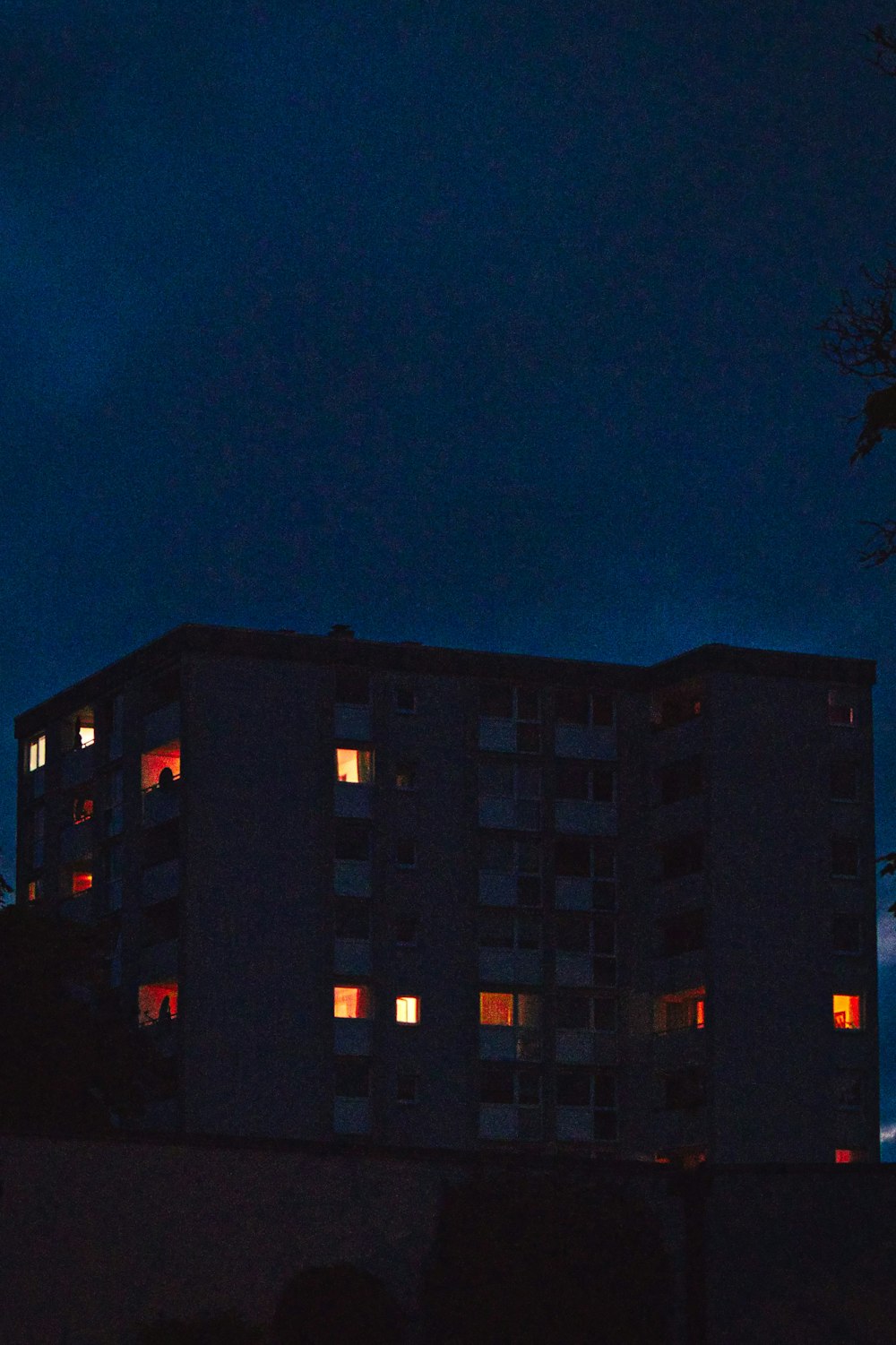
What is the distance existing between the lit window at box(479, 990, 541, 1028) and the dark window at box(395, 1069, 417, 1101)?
3.68 meters

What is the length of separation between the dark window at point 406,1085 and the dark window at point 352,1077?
3.62ft

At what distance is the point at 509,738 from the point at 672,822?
669 centimetres

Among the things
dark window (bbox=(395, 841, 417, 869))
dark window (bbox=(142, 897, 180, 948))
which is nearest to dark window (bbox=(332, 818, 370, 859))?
dark window (bbox=(395, 841, 417, 869))

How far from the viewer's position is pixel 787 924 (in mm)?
84062

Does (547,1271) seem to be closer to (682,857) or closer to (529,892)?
(529,892)

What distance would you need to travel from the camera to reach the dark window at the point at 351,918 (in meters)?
80.8

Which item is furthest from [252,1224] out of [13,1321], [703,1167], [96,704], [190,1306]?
[96,704]

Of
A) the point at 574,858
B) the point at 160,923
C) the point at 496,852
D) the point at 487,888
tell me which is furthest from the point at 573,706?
the point at 160,923

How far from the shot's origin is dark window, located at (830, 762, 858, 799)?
86.5 m

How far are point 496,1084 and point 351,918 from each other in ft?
25.4

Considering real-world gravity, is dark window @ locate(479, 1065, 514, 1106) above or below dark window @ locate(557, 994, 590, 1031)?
below

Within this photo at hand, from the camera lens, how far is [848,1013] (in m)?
84.2

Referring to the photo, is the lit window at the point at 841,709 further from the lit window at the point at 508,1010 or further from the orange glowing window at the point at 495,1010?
the orange glowing window at the point at 495,1010

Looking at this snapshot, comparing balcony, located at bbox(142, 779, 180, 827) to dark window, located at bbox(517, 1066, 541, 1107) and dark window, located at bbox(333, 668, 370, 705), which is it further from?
dark window, located at bbox(517, 1066, 541, 1107)
